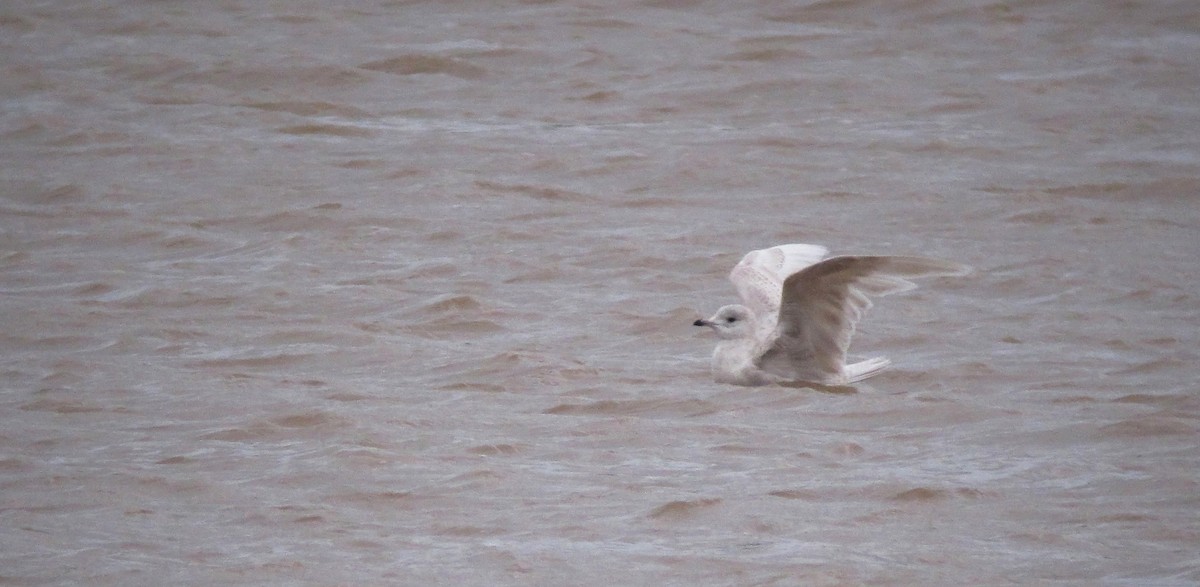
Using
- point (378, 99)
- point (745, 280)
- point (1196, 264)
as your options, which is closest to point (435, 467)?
point (745, 280)

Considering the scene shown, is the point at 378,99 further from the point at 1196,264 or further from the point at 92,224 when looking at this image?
the point at 1196,264

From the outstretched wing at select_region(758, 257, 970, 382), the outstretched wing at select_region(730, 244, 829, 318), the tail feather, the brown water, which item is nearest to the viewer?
the brown water

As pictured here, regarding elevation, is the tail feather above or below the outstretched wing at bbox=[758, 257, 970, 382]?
below

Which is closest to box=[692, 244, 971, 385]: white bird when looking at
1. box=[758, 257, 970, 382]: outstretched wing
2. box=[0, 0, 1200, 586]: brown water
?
box=[758, 257, 970, 382]: outstretched wing

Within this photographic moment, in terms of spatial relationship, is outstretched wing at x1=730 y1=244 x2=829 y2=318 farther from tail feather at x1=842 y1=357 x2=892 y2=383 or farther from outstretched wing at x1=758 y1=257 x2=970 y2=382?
tail feather at x1=842 y1=357 x2=892 y2=383

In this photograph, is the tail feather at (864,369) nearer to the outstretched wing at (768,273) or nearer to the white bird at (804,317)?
the white bird at (804,317)

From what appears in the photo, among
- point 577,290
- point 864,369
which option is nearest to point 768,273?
point 864,369

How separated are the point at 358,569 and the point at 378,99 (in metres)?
8.71

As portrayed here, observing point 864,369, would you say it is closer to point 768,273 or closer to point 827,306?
point 827,306

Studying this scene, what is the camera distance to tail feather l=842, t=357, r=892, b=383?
8.41 m

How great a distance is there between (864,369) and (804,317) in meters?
0.41

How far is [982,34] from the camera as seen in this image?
50.5 feet

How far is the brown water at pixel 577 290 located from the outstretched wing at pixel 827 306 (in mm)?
192

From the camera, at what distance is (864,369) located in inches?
332
